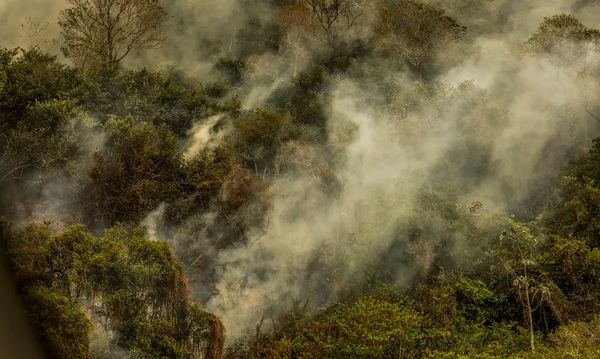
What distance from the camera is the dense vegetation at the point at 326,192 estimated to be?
1348cm

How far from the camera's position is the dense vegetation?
13.5 meters

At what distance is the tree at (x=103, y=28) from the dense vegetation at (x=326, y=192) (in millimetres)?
103

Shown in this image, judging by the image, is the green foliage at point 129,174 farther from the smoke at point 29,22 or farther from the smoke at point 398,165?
the smoke at point 29,22

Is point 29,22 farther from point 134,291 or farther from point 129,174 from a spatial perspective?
point 134,291

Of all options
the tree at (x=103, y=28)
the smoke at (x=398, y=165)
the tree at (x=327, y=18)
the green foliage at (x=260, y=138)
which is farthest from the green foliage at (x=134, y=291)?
the tree at (x=327, y=18)

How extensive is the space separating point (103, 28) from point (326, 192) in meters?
11.5

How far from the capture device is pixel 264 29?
89.6ft

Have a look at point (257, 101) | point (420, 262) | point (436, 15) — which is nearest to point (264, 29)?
point (257, 101)

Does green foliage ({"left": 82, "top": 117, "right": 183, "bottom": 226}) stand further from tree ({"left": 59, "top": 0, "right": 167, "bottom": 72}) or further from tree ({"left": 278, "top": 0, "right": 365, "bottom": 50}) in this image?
tree ({"left": 278, "top": 0, "right": 365, "bottom": 50})

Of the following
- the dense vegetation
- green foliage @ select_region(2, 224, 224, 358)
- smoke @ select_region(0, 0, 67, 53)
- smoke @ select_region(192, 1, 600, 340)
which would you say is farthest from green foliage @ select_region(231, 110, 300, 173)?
smoke @ select_region(0, 0, 67, 53)

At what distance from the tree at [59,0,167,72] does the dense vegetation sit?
4.1 inches

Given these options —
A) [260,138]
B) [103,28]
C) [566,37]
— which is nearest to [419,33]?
[566,37]

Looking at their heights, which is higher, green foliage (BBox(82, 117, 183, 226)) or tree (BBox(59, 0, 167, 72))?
tree (BBox(59, 0, 167, 72))

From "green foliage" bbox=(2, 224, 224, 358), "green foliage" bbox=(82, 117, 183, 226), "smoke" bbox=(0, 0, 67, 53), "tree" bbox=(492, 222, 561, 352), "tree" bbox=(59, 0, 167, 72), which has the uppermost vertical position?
"smoke" bbox=(0, 0, 67, 53)
